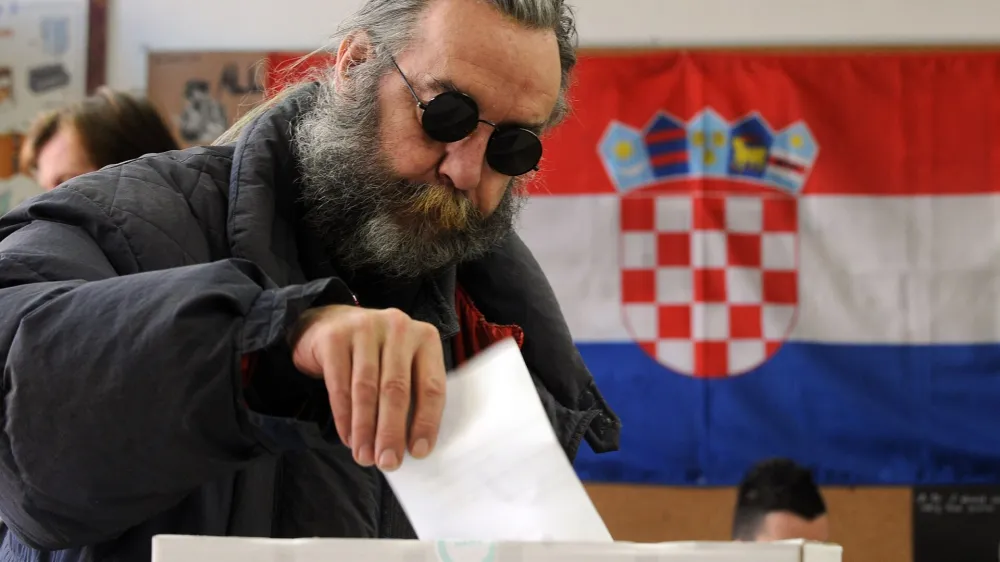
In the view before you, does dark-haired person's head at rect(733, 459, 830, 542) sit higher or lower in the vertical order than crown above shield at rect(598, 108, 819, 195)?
lower

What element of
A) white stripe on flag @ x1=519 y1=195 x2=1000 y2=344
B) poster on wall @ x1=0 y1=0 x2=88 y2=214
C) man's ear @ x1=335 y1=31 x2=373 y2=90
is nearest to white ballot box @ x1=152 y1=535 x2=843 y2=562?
man's ear @ x1=335 y1=31 x2=373 y2=90

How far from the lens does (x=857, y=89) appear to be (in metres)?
2.77

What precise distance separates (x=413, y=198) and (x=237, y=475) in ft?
1.15

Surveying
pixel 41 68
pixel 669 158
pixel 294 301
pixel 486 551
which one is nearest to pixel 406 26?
pixel 294 301

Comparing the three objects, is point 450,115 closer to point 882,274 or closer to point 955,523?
point 882,274

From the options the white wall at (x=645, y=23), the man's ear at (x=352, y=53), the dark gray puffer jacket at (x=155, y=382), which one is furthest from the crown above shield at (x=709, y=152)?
the dark gray puffer jacket at (x=155, y=382)

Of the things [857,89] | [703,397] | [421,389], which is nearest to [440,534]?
[421,389]

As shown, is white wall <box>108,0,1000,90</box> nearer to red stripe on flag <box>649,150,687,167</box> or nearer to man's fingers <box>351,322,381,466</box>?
red stripe on flag <box>649,150,687,167</box>

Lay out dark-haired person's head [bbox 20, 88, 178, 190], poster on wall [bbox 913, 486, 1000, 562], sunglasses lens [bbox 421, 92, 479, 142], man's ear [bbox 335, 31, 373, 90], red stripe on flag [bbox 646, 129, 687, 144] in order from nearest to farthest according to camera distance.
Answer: sunglasses lens [bbox 421, 92, 479, 142] < man's ear [bbox 335, 31, 373, 90] < dark-haired person's head [bbox 20, 88, 178, 190] < poster on wall [bbox 913, 486, 1000, 562] < red stripe on flag [bbox 646, 129, 687, 144]

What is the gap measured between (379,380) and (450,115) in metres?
0.48

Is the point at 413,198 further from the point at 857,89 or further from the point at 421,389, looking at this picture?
the point at 857,89

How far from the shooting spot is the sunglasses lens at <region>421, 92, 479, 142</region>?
37.2 inches

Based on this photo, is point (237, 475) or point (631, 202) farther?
point (631, 202)

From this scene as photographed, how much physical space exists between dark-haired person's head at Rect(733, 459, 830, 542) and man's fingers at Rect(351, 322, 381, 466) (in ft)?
6.92
